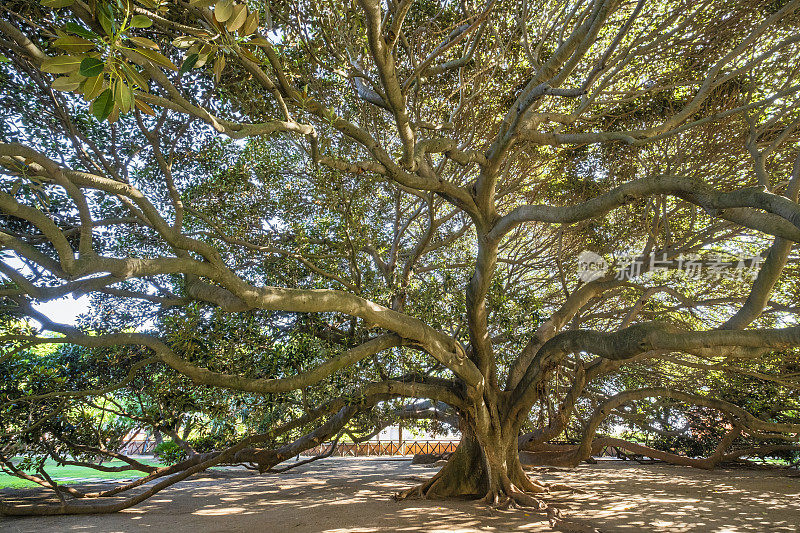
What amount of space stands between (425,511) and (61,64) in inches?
226

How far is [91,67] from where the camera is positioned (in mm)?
1659

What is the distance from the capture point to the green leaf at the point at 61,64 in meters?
1.64

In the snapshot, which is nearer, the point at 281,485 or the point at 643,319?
the point at 643,319

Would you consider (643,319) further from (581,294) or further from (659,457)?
(659,457)

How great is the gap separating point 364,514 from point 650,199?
6.22m

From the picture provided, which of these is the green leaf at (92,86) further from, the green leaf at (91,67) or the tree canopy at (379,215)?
the tree canopy at (379,215)

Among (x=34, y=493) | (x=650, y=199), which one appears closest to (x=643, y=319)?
(x=650, y=199)

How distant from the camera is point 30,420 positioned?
5.32 meters

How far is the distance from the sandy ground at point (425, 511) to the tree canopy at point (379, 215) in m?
0.58

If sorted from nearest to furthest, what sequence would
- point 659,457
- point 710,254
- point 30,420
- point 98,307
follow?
point 30,420, point 98,307, point 710,254, point 659,457

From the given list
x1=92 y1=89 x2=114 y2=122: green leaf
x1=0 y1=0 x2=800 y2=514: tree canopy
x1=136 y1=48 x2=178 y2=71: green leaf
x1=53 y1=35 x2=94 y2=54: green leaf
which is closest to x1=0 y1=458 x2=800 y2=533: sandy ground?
x1=0 y1=0 x2=800 y2=514: tree canopy

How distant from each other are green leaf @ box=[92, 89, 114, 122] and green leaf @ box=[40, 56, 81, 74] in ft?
0.40
